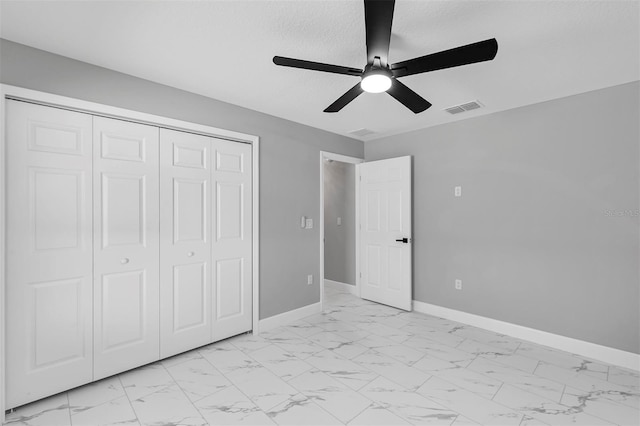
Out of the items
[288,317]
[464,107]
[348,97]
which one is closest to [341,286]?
[288,317]

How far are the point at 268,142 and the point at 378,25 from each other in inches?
87.1

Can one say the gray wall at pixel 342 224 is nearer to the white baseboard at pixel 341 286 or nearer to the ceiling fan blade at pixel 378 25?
the white baseboard at pixel 341 286

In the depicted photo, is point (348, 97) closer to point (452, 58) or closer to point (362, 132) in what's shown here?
point (452, 58)

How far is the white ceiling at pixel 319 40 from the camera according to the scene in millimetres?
1756

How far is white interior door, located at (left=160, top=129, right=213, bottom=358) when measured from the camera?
9.06 ft

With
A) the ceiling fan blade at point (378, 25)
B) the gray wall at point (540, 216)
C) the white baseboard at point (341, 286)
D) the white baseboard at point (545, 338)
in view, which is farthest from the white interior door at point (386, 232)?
the ceiling fan blade at point (378, 25)

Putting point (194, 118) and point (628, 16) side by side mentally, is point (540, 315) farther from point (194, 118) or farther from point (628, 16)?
point (194, 118)

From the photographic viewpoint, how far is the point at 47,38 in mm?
2037

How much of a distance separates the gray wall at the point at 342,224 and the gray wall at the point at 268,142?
0.67m

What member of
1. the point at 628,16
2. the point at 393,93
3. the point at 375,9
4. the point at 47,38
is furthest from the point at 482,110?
the point at 47,38

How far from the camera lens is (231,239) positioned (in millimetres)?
3225

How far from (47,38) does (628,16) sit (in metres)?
3.61

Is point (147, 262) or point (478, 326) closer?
point (147, 262)

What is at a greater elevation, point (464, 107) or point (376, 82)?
point (464, 107)
